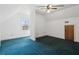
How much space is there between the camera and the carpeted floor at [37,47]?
2.37 m

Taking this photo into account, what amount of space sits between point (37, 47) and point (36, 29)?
1.35ft

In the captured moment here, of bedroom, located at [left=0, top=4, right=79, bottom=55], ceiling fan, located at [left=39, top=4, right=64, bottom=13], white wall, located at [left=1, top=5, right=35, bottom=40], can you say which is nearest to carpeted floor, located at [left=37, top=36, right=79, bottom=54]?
bedroom, located at [left=0, top=4, right=79, bottom=55]

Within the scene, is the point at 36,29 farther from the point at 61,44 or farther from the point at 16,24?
the point at 61,44

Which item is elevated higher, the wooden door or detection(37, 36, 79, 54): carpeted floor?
the wooden door

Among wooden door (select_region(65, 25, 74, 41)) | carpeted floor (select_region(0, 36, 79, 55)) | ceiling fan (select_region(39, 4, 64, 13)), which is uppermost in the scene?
ceiling fan (select_region(39, 4, 64, 13))

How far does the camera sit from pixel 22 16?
96.0 inches

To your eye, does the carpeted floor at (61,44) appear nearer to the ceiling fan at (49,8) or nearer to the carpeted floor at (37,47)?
the carpeted floor at (37,47)

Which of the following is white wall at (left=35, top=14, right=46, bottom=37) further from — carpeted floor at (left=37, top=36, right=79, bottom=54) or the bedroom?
carpeted floor at (left=37, top=36, right=79, bottom=54)

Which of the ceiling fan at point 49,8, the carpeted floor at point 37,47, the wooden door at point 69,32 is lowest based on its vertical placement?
the carpeted floor at point 37,47

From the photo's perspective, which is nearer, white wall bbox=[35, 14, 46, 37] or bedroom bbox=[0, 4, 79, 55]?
bedroom bbox=[0, 4, 79, 55]

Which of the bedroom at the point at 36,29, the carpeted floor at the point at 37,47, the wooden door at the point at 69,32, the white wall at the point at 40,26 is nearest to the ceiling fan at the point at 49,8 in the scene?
the bedroom at the point at 36,29

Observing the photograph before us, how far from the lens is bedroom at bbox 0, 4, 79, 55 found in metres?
2.36
